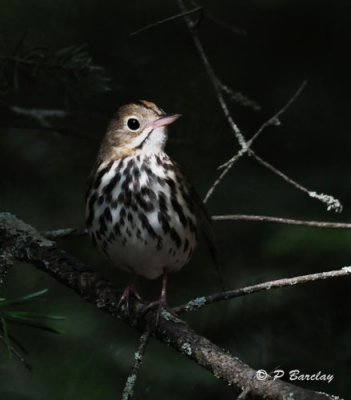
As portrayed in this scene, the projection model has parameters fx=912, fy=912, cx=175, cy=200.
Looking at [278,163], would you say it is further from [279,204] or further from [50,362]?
[50,362]

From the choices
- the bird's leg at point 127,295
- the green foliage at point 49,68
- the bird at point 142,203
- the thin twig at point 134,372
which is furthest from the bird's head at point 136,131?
the thin twig at point 134,372

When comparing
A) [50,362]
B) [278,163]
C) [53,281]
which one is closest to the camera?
[50,362]

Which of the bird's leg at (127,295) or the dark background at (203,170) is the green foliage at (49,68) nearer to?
the dark background at (203,170)

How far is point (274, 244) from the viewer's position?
12.2 ft

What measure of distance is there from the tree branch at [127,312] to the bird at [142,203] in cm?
14

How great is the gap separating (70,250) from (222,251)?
2.34 feet

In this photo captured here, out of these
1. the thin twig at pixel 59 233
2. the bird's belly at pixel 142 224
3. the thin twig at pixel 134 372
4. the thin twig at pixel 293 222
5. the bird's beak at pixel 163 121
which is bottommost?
the thin twig at pixel 134 372

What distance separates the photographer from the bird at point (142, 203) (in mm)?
3809

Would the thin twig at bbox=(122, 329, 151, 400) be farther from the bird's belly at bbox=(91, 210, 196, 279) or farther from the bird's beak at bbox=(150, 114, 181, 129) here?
the bird's beak at bbox=(150, 114, 181, 129)

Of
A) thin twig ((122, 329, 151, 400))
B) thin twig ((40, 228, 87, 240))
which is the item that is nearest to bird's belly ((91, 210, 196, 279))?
thin twig ((40, 228, 87, 240))

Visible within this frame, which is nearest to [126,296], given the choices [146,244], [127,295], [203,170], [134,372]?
[127,295]

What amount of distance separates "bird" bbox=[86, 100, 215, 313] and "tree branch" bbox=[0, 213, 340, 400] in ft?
0.47

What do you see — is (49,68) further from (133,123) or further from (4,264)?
(4,264)

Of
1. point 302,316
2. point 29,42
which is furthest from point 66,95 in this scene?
point 302,316
